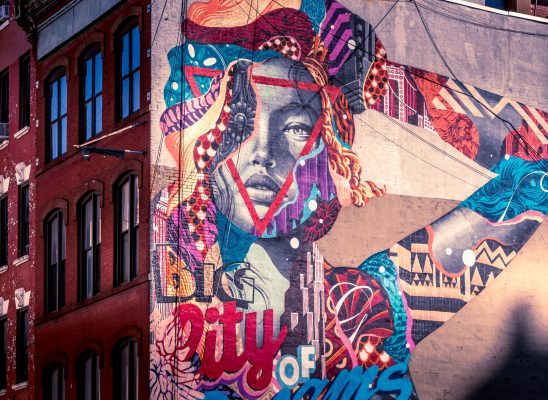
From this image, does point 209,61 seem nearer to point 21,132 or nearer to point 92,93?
point 92,93

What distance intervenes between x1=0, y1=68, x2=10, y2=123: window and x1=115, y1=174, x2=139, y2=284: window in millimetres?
9896

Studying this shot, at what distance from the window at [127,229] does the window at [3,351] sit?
874 centimetres

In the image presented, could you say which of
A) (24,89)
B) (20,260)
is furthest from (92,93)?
(20,260)

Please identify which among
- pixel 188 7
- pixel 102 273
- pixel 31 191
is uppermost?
pixel 188 7

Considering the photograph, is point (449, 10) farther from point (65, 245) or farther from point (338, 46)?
point (65, 245)

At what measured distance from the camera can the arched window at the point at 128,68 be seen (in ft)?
143

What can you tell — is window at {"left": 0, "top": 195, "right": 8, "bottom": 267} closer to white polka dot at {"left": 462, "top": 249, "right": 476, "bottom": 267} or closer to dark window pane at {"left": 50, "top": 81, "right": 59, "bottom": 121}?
dark window pane at {"left": 50, "top": 81, "right": 59, "bottom": 121}

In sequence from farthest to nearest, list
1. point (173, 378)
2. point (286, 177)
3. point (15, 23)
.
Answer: point (15, 23), point (286, 177), point (173, 378)

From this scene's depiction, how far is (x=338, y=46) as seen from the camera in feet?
150

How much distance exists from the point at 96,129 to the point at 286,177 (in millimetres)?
5729

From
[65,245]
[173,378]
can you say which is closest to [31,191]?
[65,245]

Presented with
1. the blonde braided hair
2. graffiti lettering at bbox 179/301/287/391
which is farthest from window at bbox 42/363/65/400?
the blonde braided hair

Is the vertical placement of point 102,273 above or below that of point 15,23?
below

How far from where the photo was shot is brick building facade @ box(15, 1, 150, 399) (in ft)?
140
